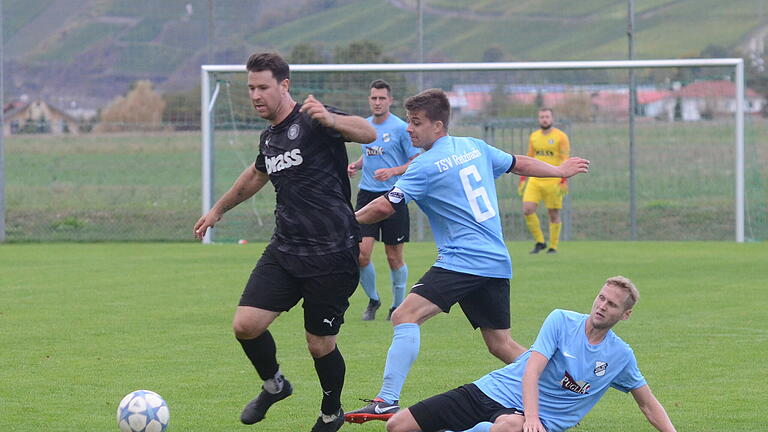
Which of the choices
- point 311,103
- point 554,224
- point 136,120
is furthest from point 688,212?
point 311,103

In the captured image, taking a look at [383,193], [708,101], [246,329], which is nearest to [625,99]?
[708,101]

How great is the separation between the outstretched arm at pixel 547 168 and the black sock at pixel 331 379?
1549 millimetres

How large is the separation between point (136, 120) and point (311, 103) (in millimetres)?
16229

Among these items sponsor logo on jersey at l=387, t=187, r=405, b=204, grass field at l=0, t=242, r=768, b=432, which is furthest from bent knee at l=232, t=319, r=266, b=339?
sponsor logo on jersey at l=387, t=187, r=405, b=204

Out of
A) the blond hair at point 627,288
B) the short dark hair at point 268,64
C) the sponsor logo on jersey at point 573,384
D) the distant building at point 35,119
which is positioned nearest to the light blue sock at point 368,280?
the short dark hair at point 268,64

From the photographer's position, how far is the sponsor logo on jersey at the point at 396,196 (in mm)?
6211

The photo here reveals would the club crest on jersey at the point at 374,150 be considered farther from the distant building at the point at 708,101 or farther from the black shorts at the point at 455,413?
the distant building at the point at 708,101

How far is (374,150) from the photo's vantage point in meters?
10.8

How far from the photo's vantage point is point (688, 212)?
20234 millimetres

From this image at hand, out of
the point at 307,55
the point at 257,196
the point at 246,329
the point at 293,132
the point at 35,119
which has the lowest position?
the point at 246,329

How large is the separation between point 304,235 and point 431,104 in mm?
1041

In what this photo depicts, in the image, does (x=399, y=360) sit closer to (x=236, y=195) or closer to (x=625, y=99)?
(x=236, y=195)

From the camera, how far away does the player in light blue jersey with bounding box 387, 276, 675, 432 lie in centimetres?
528

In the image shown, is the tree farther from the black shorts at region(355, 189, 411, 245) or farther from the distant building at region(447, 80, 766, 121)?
the black shorts at region(355, 189, 411, 245)
